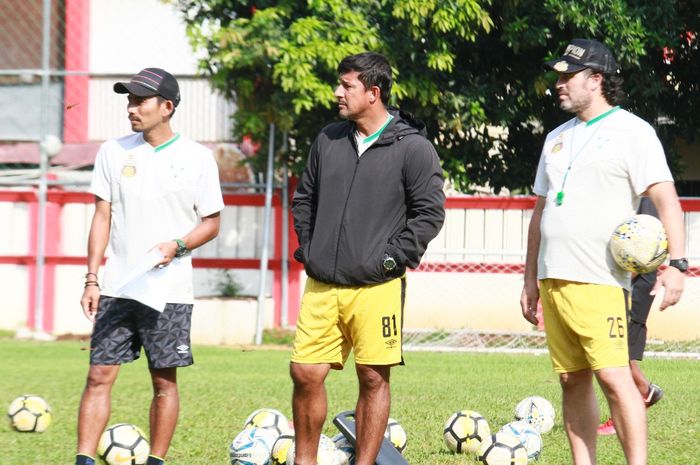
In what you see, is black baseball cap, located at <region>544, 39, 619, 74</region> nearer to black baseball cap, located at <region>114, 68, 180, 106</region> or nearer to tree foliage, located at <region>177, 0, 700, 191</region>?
black baseball cap, located at <region>114, 68, 180, 106</region>

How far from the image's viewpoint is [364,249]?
5957 millimetres

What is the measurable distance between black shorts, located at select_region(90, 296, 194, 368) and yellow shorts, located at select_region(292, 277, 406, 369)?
0.69 meters

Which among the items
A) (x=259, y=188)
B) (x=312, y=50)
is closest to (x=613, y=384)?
(x=312, y=50)

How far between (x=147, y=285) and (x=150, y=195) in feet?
1.55

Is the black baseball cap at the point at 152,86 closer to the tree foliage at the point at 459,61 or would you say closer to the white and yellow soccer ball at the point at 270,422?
the white and yellow soccer ball at the point at 270,422

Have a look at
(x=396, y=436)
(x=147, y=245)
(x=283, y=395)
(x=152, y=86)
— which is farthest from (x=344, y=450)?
(x=283, y=395)

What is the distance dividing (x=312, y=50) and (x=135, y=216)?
8618mm

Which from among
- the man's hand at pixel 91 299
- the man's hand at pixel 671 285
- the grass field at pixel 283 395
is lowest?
the grass field at pixel 283 395

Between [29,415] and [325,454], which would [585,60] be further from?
[29,415]

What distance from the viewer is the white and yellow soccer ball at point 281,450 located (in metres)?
6.37

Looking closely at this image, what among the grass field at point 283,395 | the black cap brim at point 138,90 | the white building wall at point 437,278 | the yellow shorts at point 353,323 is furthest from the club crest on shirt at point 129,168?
the white building wall at point 437,278

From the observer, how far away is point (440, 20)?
14.6 meters

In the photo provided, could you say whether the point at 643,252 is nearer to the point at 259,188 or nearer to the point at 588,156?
the point at 588,156

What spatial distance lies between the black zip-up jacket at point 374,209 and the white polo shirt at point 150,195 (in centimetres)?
70
